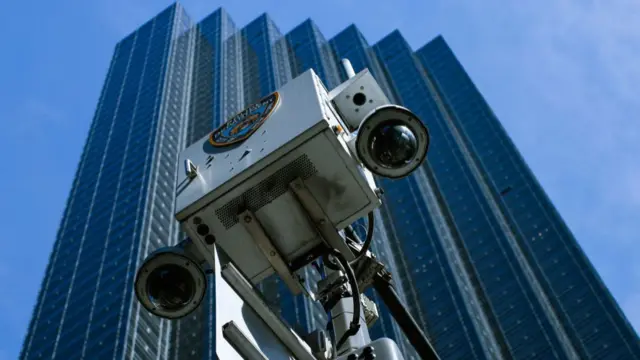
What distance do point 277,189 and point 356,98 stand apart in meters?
0.78

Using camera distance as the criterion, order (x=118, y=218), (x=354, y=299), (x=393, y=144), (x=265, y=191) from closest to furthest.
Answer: (x=354, y=299) < (x=265, y=191) < (x=393, y=144) < (x=118, y=218)

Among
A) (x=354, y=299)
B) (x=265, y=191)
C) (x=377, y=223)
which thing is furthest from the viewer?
(x=377, y=223)

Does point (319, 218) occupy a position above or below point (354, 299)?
above

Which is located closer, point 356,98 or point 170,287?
point 170,287

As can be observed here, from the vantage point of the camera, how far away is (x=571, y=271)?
3142 cm

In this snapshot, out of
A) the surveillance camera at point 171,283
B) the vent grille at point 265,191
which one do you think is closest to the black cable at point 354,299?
the vent grille at point 265,191

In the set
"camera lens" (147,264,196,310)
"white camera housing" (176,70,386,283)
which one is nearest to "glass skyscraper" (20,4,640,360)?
"camera lens" (147,264,196,310)

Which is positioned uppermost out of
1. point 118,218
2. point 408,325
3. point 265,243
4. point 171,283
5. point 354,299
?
point 118,218

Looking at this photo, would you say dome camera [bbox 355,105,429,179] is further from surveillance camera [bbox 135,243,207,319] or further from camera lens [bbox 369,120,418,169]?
surveillance camera [bbox 135,243,207,319]

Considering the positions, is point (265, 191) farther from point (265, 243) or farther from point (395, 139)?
point (395, 139)

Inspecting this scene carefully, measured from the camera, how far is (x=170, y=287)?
3232 millimetres

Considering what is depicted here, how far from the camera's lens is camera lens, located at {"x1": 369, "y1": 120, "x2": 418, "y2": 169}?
312cm

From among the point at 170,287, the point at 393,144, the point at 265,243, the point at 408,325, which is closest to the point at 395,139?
the point at 393,144

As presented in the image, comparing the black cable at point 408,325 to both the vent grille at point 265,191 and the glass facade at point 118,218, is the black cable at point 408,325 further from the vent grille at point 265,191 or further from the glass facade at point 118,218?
the glass facade at point 118,218
